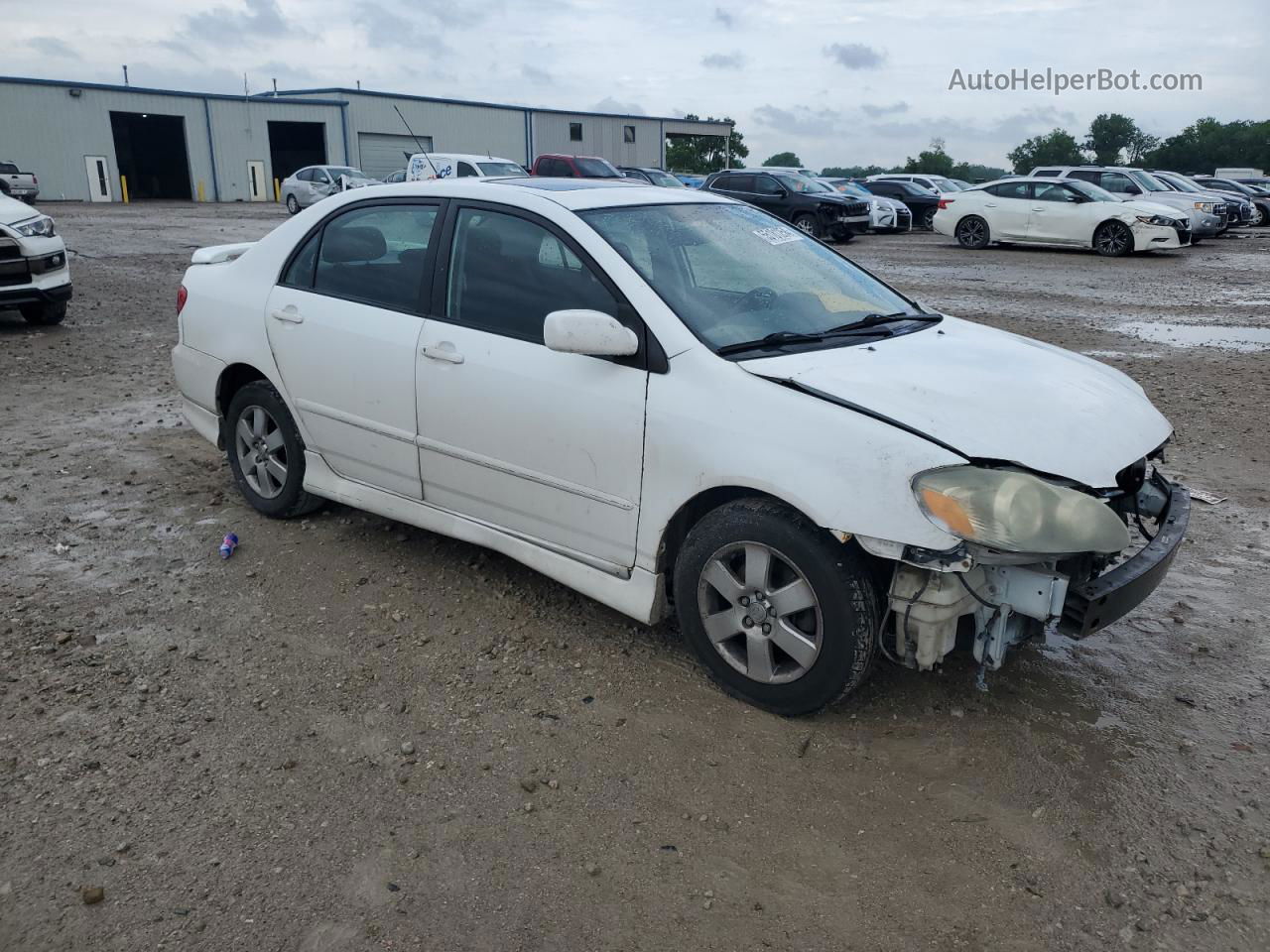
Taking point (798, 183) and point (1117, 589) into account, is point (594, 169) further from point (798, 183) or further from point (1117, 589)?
point (1117, 589)

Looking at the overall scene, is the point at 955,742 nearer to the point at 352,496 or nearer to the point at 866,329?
the point at 866,329

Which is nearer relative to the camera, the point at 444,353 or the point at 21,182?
the point at 444,353

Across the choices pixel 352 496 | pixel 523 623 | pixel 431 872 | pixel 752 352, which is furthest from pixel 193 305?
pixel 431 872

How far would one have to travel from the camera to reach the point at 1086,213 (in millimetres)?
19922

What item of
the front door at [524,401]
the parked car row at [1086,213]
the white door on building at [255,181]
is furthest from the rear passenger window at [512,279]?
the white door on building at [255,181]

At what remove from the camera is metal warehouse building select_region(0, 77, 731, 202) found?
41.2 m

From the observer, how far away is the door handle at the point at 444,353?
392 centimetres

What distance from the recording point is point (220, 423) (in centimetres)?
523

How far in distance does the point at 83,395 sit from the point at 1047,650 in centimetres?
695

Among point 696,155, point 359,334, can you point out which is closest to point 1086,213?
point 359,334

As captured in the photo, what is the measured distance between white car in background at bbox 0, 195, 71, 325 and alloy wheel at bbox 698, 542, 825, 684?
9.04 m

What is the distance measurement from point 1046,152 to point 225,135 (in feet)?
202

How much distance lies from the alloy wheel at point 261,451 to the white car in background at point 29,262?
20.4 ft

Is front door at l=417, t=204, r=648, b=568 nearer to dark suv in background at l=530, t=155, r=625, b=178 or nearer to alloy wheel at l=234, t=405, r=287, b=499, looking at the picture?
alloy wheel at l=234, t=405, r=287, b=499
